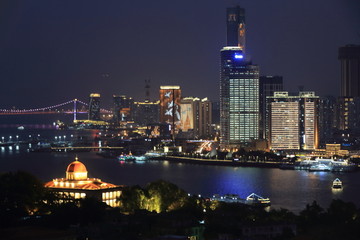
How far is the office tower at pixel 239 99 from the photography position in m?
32.8

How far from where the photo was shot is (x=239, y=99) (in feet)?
108

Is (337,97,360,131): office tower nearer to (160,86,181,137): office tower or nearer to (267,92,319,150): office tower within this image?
(267,92,319,150): office tower

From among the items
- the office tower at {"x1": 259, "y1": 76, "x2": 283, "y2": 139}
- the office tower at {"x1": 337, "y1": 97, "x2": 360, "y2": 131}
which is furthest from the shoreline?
the office tower at {"x1": 337, "y1": 97, "x2": 360, "y2": 131}

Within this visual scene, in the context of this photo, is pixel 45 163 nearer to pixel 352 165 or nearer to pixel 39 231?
pixel 352 165

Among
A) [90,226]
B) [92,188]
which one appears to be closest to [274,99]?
[92,188]

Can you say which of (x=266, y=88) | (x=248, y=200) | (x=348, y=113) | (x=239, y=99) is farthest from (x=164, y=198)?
(x=348, y=113)

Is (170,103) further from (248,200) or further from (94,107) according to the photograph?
(248,200)

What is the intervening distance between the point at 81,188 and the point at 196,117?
30.2 meters

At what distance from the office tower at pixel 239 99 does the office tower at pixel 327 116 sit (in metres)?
3.72

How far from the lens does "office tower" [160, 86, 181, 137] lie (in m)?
42.0

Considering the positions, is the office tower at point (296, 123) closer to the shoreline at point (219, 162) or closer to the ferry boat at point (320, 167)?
the shoreline at point (219, 162)

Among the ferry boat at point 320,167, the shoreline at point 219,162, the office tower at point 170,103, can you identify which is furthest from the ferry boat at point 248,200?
the office tower at point 170,103

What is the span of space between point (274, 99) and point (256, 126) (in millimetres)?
2173

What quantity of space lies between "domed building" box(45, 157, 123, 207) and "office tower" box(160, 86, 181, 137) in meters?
30.3
